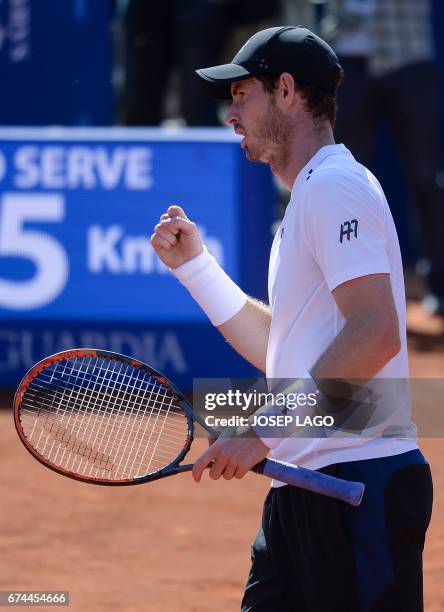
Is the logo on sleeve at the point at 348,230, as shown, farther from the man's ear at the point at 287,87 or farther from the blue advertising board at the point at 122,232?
the blue advertising board at the point at 122,232

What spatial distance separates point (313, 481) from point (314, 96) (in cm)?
84

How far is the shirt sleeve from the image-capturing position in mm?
2566

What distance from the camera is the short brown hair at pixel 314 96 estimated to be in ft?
9.25

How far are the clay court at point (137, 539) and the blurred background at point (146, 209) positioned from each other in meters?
0.01

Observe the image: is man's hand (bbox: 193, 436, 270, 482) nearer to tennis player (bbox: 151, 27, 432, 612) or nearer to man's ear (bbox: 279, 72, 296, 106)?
tennis player (bbox: 151, 27, 432, 612)

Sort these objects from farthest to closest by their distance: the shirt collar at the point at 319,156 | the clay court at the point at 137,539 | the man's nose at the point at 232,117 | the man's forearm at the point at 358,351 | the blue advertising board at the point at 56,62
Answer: the blue advertising board at the point at 56,62, the clay court at the point at 137,539, the man's nose at the point at 232,117, the shirt collar at the point at 319,156, the man's forearm at the point at 358,351

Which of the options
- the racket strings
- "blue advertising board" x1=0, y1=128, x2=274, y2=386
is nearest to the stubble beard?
the racket strings

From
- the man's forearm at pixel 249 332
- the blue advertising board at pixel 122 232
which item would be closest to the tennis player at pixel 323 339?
the man's forearm at pixel 249 332

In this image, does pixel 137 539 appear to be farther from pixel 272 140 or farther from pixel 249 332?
pixel 272 140

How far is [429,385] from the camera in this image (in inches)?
297

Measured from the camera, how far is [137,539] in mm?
5062

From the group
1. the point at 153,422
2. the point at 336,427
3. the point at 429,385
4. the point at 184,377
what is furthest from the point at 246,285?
the point at 336,427

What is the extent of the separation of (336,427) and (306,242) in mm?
403

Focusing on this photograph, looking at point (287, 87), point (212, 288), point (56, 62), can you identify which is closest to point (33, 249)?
point (56, 62)
